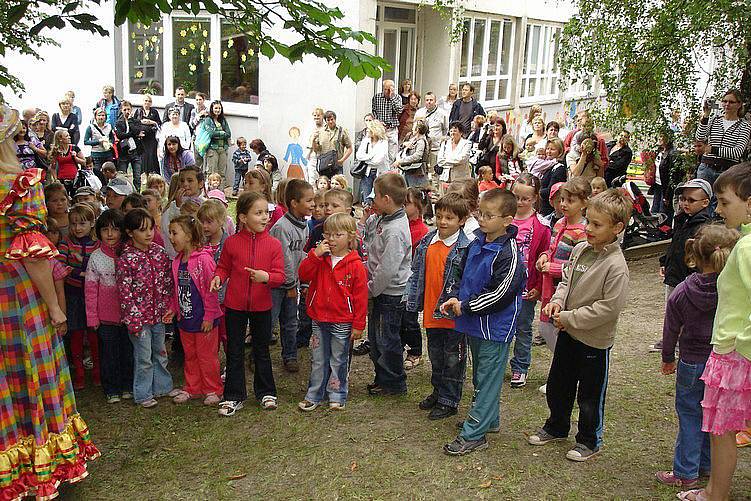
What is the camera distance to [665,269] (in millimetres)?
6586

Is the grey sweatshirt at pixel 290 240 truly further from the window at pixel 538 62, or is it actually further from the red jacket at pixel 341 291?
the window at pixel 538 62

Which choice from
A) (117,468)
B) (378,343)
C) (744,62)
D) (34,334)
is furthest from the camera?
(744,62)

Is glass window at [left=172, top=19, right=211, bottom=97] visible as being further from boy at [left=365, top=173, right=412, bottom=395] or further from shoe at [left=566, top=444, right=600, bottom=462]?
shoe at [left=566, top=444, right=600, bottom=462]

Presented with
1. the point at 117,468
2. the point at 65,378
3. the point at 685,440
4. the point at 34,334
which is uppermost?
the point at 34,334

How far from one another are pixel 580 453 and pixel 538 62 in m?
20.6

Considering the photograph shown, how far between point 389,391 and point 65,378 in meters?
2.48

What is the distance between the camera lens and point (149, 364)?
579 cm

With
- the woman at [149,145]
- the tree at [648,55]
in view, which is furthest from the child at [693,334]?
the woman at [149,145]

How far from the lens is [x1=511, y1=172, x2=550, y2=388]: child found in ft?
19.7

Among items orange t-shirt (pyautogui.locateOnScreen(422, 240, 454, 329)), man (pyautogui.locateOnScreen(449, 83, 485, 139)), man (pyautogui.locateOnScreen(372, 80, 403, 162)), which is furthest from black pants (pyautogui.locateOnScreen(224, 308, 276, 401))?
man (pyautogui.locateOnScreen(449, 83, 485, 139))

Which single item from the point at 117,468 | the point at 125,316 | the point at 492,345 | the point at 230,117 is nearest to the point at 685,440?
the point at 492,345

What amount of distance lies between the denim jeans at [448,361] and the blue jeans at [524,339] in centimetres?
80

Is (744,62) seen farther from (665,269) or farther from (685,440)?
(685,440)

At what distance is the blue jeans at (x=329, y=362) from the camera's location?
5.58 m
